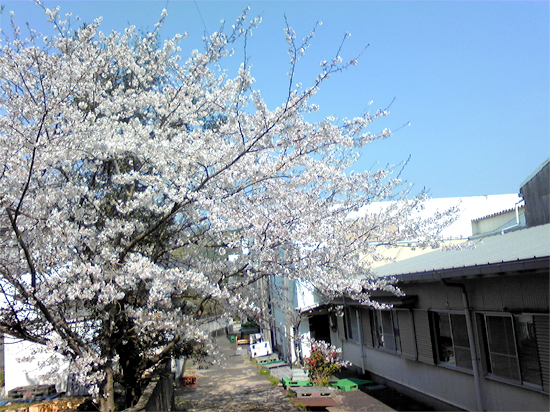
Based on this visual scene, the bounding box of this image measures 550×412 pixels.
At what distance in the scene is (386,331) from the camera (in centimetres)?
1193

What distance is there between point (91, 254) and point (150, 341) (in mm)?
1931

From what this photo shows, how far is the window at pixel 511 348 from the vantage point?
6.74 m

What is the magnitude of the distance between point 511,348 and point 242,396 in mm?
7766

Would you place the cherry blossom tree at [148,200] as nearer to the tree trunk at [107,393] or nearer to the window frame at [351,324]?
the tree trunk at [107,393]

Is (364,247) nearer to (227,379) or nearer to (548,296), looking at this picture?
(548,296)


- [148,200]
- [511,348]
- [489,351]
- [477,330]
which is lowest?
[489,351]

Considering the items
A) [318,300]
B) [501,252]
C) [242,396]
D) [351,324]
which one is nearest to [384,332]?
[351,324]

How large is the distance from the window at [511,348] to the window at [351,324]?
6.15 metres

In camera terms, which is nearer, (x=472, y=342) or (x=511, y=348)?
(x=511, y=348)

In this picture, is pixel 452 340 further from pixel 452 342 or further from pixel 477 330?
pixel 477 330

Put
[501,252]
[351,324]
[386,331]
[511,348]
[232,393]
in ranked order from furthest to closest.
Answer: [351,324], [232,393], [386,331], [501,252], [511,348]

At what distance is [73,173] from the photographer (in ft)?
22.0

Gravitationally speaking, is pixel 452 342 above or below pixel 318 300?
below

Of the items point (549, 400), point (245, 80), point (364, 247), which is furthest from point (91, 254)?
point (549, 400)
